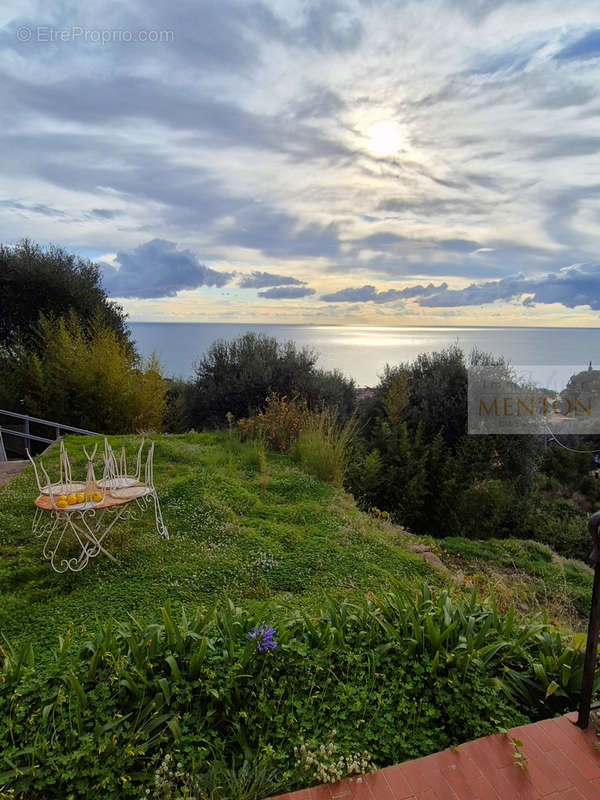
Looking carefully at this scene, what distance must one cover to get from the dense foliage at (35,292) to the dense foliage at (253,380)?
241 cm

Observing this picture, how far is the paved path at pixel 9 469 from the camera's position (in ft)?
18.7

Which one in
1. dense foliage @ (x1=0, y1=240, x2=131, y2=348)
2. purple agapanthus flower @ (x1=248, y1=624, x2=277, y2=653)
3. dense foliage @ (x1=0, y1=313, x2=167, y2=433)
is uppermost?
dense foliage @ (x1=0, y1=240, x2=131, y2=348)

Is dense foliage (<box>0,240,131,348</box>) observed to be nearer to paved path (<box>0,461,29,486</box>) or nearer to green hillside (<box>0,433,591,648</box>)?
paved path (<box>0,461,29,486</box>)

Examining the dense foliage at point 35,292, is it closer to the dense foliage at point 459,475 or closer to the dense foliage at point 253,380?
the dense foliage at point 253,380

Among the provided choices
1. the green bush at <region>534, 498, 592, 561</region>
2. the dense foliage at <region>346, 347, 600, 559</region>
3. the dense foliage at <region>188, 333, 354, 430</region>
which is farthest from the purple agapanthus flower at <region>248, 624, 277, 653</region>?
the dense foliage at <region>188, 333, 354, 430</region>

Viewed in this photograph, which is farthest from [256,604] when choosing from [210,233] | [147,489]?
[210,233]

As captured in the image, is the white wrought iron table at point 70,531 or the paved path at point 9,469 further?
the paved path at point 9,469

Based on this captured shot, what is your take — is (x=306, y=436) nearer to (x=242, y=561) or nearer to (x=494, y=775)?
(x=242, y=561)

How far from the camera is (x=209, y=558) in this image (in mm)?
3652

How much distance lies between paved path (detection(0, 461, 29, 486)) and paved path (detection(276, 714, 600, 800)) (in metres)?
5.57

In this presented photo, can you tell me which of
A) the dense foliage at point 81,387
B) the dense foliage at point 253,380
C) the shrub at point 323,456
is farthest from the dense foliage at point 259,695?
the dense foliage at point 253,380

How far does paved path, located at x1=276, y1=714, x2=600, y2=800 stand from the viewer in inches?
56.8
